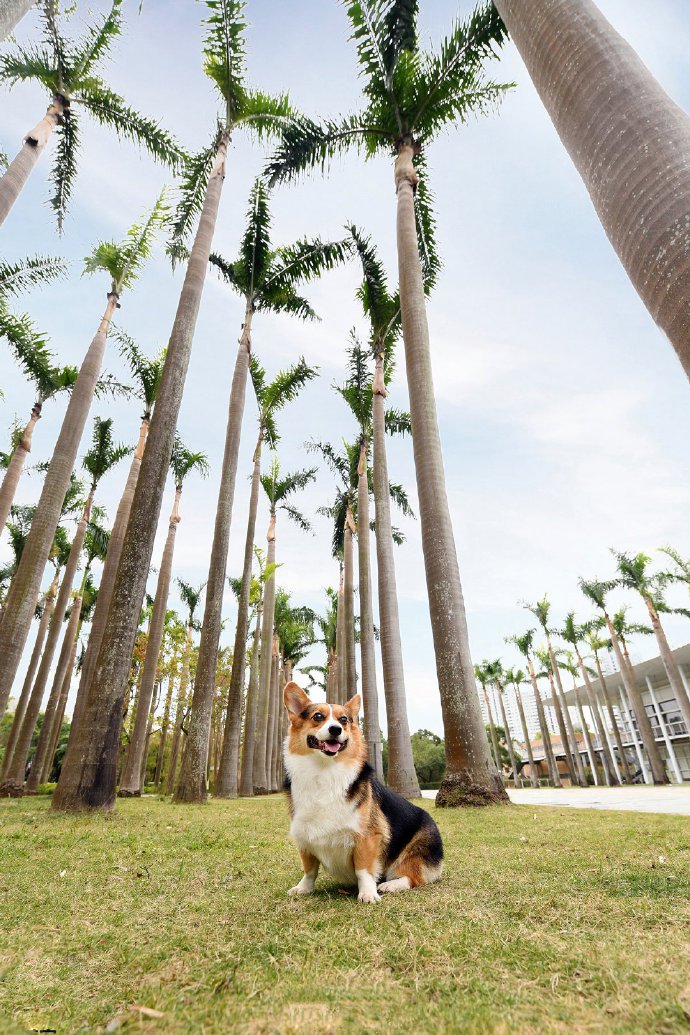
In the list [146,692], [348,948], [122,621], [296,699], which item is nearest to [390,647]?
[122,621]

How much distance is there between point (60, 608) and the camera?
18203 millimetres

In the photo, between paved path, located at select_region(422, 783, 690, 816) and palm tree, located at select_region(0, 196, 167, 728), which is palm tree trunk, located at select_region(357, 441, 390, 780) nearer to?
paved path, located at select_region(422, 783, 690, 816)

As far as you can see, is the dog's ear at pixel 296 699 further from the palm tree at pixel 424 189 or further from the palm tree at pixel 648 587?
the palm tree at pixel 648 587

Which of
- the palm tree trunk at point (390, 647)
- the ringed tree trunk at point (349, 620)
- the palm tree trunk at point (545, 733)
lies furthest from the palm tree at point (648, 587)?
the palm tree trunk at point (390, 647)

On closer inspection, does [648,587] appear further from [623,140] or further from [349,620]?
[623,140]

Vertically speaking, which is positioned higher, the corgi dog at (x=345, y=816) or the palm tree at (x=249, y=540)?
the palm tree at (x=249, y=540)

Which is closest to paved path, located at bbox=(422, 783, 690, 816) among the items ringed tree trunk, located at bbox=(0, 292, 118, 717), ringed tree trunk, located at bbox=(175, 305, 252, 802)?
ringed tree trunk, located at bbox=(175, 305, 252, 802)

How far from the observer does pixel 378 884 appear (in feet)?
10.0

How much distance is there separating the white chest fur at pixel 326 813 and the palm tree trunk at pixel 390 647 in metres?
10.5

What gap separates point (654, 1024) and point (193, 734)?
37.2 feet

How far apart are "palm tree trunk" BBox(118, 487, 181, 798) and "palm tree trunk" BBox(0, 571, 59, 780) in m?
4.16

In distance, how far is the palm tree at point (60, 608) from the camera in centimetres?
1595

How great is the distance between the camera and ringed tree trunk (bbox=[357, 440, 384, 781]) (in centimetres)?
1510

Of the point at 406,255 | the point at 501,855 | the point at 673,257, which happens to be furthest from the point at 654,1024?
the point at 406,255
